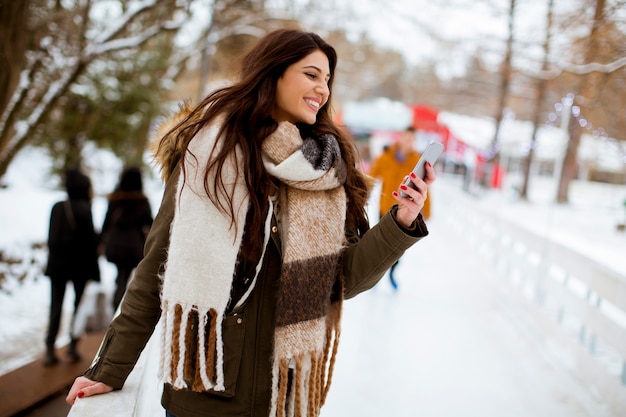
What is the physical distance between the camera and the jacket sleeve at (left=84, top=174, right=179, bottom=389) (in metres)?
1.65

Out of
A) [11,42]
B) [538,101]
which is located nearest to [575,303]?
[11,42]

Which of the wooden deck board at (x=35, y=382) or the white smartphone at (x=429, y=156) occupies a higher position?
the white smartphone at (x=429, y=156)

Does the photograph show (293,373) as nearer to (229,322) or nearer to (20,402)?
(229,322)

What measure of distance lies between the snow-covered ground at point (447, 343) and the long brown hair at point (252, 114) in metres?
1.94

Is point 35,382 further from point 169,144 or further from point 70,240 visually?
point 169,144

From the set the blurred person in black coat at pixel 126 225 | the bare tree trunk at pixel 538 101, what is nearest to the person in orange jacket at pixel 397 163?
the bare tree trunk at pixel 538 101

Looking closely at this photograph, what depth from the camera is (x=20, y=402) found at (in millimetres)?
4270

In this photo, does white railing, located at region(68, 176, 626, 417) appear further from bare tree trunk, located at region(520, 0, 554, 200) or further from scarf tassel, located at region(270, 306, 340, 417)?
bare tree trunk, located at region(520, 0, 554, 200)

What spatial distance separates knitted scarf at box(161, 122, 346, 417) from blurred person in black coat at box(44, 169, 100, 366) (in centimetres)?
412

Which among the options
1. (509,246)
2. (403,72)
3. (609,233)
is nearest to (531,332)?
(609,233)

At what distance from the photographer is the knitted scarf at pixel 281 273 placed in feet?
5.24

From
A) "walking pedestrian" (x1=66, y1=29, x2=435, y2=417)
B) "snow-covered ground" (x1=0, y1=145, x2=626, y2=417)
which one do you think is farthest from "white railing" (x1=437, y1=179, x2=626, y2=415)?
"walking pedestrian" (x1=66, y1=29, x2=435, y2=417)

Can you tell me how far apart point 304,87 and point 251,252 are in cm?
53

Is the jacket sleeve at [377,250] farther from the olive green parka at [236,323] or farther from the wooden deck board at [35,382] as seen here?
the wooden deck board at [35,382]
